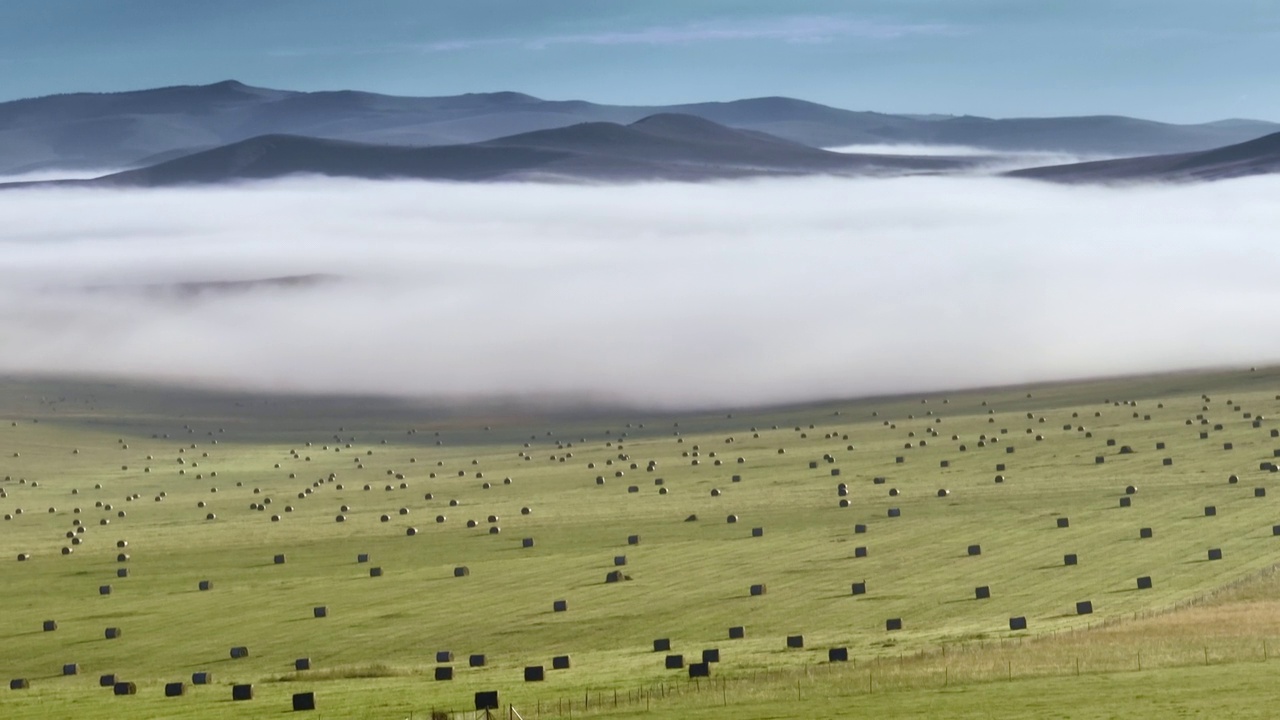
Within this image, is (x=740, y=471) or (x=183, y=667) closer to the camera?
(x=183, y=667)

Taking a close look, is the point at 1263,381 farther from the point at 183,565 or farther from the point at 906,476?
the point at 183,565

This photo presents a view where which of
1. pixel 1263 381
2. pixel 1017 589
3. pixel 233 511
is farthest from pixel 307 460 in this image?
pixel 1017 589

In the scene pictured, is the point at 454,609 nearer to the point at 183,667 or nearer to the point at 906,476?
the point at 183,667

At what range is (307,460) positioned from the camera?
6220 inches

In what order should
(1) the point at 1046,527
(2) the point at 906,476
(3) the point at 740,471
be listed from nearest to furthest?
(1) the point at 1046,527 → (2) the point at 906,476 → (3) the point at 740,471

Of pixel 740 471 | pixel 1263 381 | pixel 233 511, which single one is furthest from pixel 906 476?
pixel 1263 381

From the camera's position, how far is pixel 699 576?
78.1 m

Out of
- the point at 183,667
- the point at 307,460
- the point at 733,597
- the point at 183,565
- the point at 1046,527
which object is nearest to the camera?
the point at 183,667

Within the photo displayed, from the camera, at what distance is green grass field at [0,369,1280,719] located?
179 feet

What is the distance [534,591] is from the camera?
76812 mm

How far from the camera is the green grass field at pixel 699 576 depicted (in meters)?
54.5

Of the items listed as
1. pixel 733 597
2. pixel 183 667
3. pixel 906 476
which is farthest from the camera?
pixel 906 476

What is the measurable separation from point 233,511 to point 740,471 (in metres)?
29.2

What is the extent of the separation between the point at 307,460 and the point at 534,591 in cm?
8388
